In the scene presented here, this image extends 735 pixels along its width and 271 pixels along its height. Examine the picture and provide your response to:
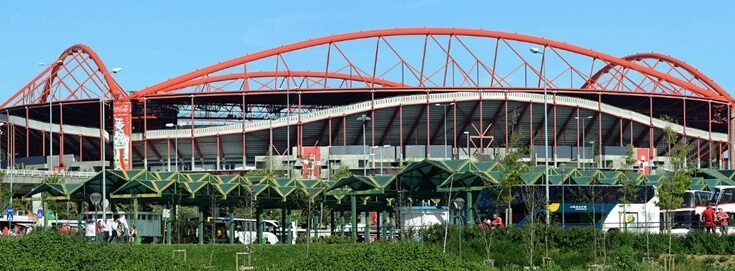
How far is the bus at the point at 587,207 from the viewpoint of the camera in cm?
5522

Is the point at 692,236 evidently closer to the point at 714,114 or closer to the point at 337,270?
the point at 337,270

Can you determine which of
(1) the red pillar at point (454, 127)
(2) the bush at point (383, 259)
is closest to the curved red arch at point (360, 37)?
(1) the red pillar at point (454, 127)

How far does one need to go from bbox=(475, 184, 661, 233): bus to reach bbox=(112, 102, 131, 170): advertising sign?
238ft

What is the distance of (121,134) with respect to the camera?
421ft

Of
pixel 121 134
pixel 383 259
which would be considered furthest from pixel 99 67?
pixel 383 259

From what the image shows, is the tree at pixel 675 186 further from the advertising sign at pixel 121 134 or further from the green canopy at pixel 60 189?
the advertising sign at pixel 121 134

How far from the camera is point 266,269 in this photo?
25.9m

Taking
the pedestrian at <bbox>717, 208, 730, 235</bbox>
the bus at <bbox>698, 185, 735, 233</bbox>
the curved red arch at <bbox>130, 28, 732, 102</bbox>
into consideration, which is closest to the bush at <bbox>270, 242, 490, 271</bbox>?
the pedestrian at <bbox>717, 208, 730, 235</bbox>

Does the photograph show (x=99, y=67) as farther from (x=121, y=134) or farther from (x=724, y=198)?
(x=724, y=198)

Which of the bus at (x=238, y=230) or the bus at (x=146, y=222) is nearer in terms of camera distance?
the bus at (x=146, y=222)

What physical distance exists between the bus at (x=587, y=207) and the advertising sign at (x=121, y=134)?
238 feet

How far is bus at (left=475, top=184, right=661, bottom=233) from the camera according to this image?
55219 millimetres

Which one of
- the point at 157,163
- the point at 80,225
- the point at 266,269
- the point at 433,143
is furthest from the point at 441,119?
the point at 266,269

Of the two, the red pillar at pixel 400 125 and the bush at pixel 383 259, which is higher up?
the red pillar at pixel 400 125
